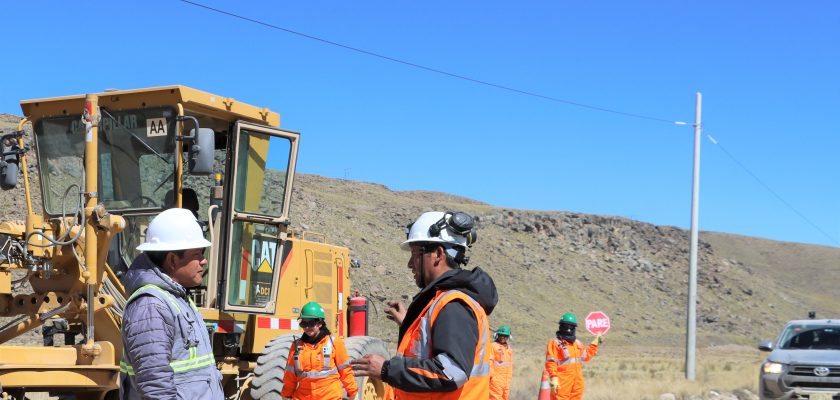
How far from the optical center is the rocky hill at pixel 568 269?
209ft

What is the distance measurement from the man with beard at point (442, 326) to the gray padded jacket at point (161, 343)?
76 centimetres

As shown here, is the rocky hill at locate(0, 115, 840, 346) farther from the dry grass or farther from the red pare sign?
the red pare sign

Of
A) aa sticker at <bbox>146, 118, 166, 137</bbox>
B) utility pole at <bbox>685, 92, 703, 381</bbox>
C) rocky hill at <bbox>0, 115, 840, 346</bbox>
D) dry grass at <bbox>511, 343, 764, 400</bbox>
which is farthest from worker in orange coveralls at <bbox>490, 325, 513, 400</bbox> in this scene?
rocky hill at <bbox>0, 115, 840, 346</bbox>

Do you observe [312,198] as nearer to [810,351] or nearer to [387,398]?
[810,351]

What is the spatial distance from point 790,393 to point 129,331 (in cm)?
1480

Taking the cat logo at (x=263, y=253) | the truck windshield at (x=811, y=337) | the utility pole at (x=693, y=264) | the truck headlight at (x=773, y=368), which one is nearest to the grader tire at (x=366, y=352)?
the cat logo at (x=263, y=253)

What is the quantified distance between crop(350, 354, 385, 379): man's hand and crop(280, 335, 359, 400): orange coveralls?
16.4 ft

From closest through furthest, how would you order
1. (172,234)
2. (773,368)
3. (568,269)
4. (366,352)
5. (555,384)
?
1. (172,234)
2. (366,352)
3. (555,384)
4. (773,368)
5. (568,269)

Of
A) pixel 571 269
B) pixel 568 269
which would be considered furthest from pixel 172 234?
pixel 571 269

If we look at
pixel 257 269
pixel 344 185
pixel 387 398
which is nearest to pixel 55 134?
pixel 257 269

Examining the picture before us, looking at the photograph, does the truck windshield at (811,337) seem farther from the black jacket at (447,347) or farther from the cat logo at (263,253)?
the black jacket at (447,347)

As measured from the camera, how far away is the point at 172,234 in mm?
5234

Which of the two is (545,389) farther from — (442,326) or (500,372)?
(442,326)

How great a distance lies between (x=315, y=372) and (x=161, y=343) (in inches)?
202
